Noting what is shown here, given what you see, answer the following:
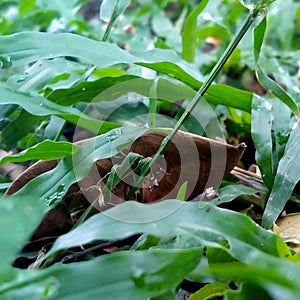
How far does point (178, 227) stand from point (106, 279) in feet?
0.31

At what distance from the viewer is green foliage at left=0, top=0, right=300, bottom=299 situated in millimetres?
511

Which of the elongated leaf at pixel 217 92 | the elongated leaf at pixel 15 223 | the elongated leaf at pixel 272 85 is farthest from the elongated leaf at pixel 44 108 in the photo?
the elongated leaf at pixel 15 223

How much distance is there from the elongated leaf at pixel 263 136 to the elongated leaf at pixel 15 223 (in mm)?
406

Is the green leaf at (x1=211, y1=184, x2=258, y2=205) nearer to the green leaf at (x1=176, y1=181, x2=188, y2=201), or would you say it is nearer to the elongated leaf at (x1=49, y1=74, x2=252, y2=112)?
the green leaf at (x1=176, y1=181, x2=188, y2=201)

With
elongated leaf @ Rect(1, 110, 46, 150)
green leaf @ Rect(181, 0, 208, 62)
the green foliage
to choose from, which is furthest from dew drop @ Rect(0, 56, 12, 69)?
green leaf @ Rect(181, 0, 208, 62)

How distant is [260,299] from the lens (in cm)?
53

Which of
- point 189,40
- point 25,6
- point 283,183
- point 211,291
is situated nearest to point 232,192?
point 283,183

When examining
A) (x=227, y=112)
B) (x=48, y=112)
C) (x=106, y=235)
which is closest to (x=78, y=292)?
(x=106, y=235)

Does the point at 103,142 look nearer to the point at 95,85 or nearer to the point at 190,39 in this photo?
the point at 95,85

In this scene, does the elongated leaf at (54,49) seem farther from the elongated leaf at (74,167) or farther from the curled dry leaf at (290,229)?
the curled dry leaf at (290,229)

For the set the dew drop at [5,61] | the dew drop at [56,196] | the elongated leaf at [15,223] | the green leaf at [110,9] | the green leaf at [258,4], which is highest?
the green leaf at [110,9]

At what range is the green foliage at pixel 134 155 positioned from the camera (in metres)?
0.51

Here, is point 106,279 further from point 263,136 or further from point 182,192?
point 263,136

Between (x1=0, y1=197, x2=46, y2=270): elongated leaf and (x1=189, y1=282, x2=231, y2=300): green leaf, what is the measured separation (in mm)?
210
